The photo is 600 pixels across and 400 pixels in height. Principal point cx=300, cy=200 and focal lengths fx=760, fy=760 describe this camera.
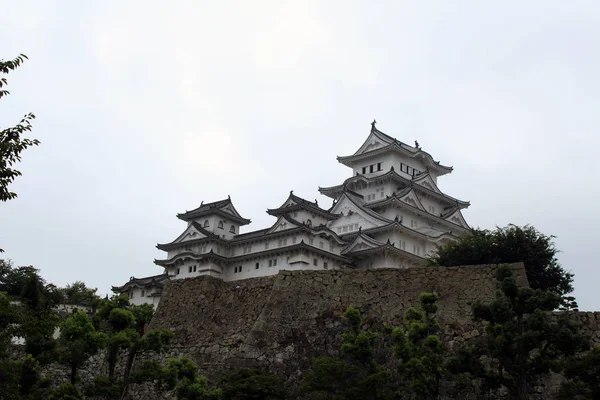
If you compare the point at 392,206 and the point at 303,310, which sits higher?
the point at 392,206

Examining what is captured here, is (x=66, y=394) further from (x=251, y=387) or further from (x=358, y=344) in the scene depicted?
(x=358, y=344)

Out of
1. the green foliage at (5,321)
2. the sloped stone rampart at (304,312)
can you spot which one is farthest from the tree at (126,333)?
the green foliage at (5,321)

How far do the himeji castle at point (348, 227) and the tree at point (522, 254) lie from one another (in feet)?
59.0

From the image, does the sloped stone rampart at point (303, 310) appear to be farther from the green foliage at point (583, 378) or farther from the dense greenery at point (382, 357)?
the green foliage at point (583, 378)

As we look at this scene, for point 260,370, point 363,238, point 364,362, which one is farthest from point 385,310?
point 363,238

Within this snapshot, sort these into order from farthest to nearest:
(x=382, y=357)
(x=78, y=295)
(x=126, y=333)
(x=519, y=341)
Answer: (x=78, y=295)
(x=382, y=357)
(x=126, y=333)
(x=519, y=341)

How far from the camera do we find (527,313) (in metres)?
16.7

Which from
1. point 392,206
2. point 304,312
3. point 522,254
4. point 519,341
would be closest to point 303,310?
point 304,312

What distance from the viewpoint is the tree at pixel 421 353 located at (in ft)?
54.3

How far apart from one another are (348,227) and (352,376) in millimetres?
39689

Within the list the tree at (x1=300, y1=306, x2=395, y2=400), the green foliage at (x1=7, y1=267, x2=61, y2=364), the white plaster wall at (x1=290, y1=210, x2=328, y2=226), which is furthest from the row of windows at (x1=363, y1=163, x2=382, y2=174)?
the tree at (x1=300, y1=306, x2=395, y2=400)

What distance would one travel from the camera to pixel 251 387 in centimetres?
1861

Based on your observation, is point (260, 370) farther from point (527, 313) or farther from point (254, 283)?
point (527, 313)

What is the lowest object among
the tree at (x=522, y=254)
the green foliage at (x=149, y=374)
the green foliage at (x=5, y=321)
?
the green foliage at (x=149, y=374)
